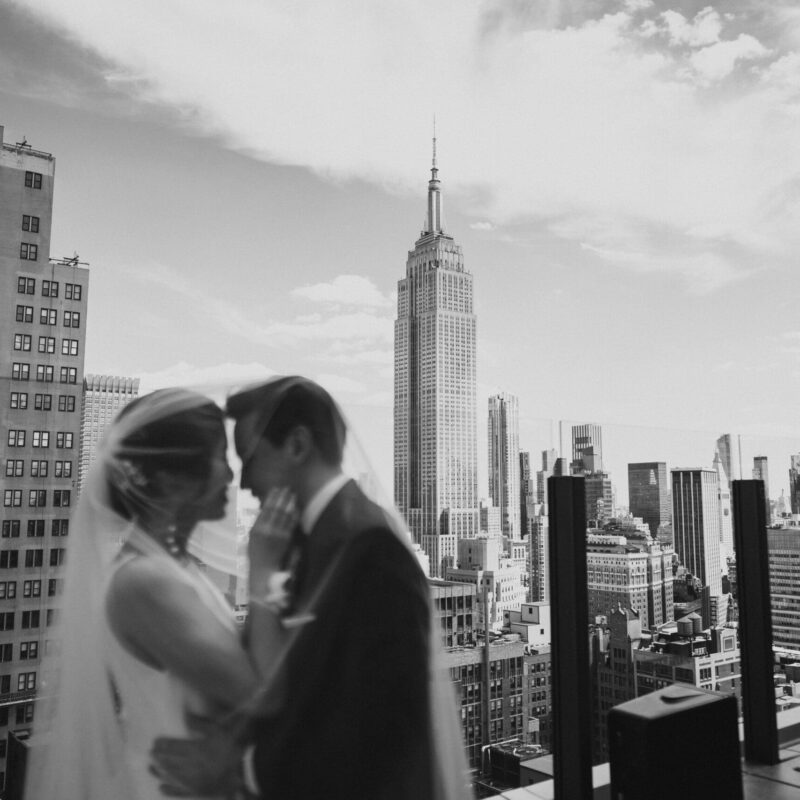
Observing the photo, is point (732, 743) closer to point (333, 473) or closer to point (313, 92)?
point (333, 473)

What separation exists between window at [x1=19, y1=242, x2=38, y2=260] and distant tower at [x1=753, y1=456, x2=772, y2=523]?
392 cm

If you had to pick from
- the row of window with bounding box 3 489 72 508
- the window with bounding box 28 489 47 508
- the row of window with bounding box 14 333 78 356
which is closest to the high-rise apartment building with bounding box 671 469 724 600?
the row of window with bounding box 3 489 72 508

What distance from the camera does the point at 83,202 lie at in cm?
1036

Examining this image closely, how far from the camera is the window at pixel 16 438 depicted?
238cm

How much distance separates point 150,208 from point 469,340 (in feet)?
53.0

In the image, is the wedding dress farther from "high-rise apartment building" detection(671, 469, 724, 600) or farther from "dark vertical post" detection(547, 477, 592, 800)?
"high-rise apartment building" detection(671, 469, 724, 600)

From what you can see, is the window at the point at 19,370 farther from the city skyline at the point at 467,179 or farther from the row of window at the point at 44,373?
the city skyline at the point at 467,179

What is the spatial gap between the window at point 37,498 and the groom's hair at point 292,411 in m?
1.36

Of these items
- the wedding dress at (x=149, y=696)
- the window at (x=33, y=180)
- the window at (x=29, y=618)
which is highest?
the window at (x=33, y=180)

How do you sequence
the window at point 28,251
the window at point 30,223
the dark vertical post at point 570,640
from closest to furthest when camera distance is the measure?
the dark vertical post at point 570,640, the window at point 28,251, the window at point 30,223

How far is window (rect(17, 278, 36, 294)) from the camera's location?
3623mm

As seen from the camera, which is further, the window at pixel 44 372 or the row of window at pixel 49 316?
the row of window at pixel 49 316

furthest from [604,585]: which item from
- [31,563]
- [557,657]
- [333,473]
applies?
[31,563]

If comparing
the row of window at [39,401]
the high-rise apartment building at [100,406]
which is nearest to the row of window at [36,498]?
the row of window at [39,401]
